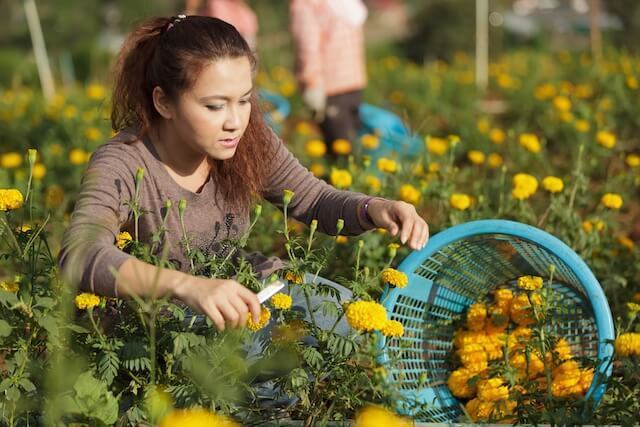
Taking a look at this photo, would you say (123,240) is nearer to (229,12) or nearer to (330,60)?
(330,60)

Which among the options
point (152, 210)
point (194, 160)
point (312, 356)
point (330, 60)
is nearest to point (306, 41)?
point (330, 60)

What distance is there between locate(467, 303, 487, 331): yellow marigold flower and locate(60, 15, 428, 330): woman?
1.07 ft

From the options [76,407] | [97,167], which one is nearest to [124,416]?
[76,407]

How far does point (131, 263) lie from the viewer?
152cm

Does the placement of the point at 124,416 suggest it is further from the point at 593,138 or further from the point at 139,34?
the point at 593,138

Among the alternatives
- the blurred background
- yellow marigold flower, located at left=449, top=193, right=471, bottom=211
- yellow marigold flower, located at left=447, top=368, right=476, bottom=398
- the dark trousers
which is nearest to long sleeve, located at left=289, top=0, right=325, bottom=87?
the dark trousers

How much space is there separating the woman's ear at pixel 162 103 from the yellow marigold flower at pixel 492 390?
908 mm

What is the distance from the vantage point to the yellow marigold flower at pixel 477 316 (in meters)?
2.11

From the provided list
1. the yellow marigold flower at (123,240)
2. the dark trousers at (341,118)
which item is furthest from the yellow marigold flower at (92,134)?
the yellow marigold flower at (123,240)

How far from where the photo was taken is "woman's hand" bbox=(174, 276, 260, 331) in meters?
1.40

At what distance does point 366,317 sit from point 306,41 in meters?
2.91

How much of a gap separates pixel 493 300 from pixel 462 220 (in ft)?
1.41

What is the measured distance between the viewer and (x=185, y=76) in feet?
6.10

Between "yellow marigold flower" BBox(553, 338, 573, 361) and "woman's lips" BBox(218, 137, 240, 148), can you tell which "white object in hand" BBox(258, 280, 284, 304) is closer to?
"woman's lips" BBox(218, 137, 240, 148)
